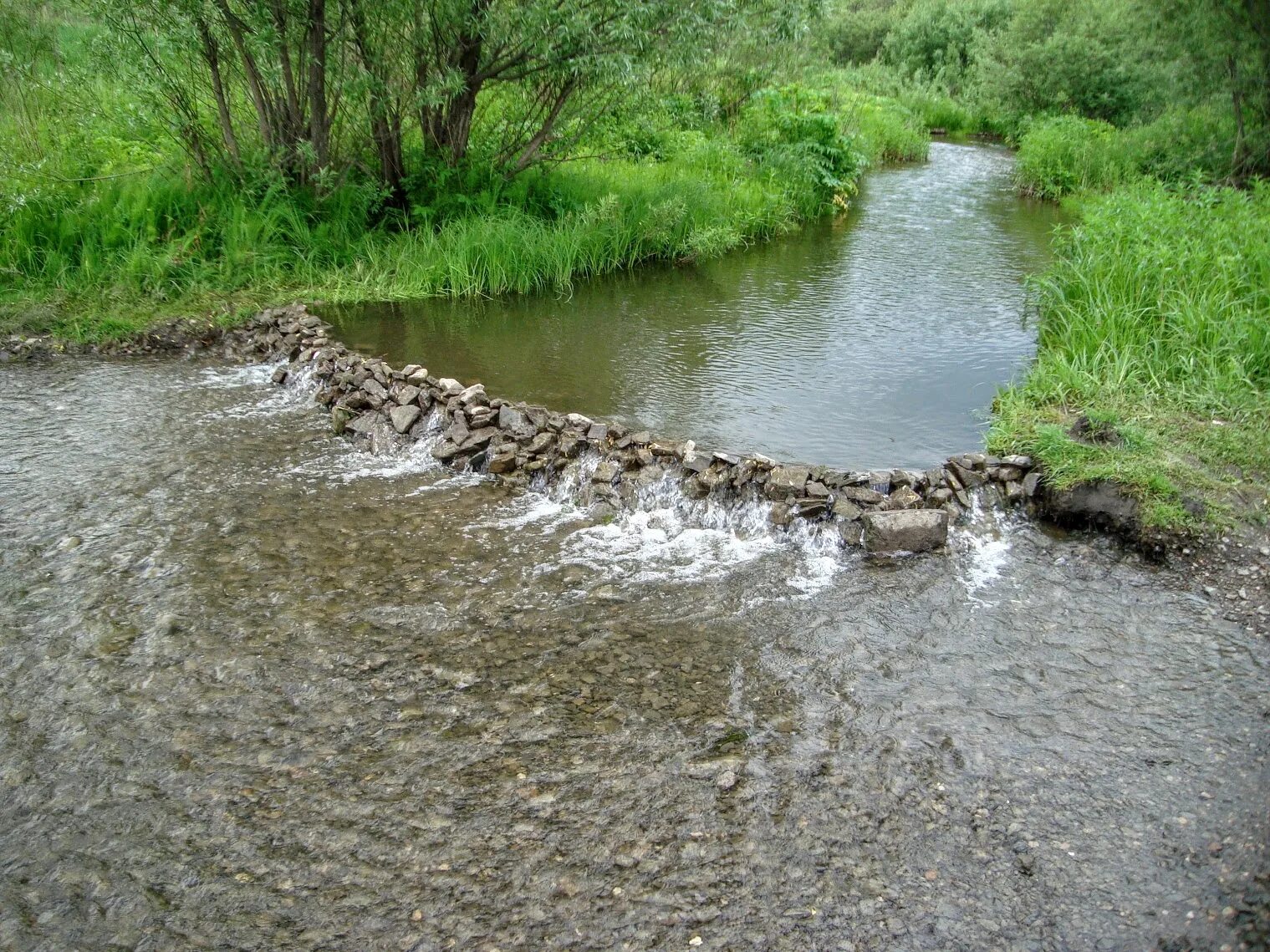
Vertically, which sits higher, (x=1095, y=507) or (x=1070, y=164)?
(x=1070, y=164)

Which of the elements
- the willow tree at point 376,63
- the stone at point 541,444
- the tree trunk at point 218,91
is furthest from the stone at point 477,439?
the tree trunk at point 218,91

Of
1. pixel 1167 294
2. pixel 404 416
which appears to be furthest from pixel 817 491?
pixel 1167 294

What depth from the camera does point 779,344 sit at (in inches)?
375

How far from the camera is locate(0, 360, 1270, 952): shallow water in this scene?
3.44 meters

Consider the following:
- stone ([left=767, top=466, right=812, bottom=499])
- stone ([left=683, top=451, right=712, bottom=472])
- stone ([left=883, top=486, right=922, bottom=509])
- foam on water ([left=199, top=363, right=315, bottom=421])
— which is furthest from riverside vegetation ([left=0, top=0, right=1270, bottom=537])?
stone ([left=683, top=451, right=712, bottom=472])

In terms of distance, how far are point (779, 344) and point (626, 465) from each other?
11.0 feet

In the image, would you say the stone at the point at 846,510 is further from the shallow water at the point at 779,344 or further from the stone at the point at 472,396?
the stone at the point at 472,396

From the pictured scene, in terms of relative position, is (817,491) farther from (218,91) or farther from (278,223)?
(218,91)

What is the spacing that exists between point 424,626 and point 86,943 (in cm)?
217

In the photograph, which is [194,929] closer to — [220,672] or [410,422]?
[220,672]

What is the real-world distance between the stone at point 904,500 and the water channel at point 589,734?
14.2 inches

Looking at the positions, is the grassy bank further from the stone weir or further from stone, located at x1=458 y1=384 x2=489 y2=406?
stone, located at x1=458 y1=384 x2=489 y2=406

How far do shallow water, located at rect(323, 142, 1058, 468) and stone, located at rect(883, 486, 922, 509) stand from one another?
25.1 inches

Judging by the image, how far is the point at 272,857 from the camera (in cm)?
364
